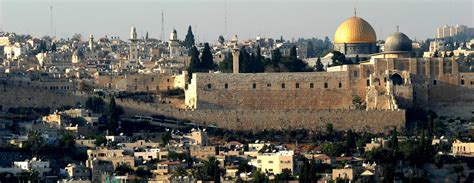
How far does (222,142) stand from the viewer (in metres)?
64.8

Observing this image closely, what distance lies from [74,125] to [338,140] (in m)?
8.76

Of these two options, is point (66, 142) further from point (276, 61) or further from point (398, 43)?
point (398, 43)

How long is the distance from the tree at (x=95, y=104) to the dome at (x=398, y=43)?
12.4m

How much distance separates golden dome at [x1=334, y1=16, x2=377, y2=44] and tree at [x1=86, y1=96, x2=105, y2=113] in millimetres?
15761

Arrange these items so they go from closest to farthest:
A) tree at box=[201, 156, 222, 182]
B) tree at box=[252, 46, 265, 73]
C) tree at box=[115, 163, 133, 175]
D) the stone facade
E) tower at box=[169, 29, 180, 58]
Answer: tree at box=[201, 156, 222, 182]
tree at box=[115, 163, 133, 175]
the stone facade
tree at box=[252, 46, 265, 73]
tower at box=[169, 29, 180, 58]

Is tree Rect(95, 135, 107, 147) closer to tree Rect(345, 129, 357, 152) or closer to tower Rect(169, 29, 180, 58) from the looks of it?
tree Rect(345, 129, 357, 152)

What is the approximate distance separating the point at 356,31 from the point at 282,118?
13.6 m

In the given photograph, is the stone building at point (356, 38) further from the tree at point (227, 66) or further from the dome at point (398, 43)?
the tree at point (227, 66)

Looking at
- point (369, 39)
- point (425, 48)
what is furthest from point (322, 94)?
point (425, 48)

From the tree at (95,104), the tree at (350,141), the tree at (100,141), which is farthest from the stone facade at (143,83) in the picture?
the tree at (350,141)

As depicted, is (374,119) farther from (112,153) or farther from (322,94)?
(112,153)

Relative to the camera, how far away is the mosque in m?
69.0

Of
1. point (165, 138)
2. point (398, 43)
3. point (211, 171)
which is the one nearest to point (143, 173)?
point (211, 171)

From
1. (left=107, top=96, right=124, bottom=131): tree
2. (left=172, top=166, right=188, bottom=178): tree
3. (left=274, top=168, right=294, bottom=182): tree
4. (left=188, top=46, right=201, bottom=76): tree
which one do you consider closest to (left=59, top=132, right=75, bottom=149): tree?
(left=107, top=96, right=124, bottom=131): tree
